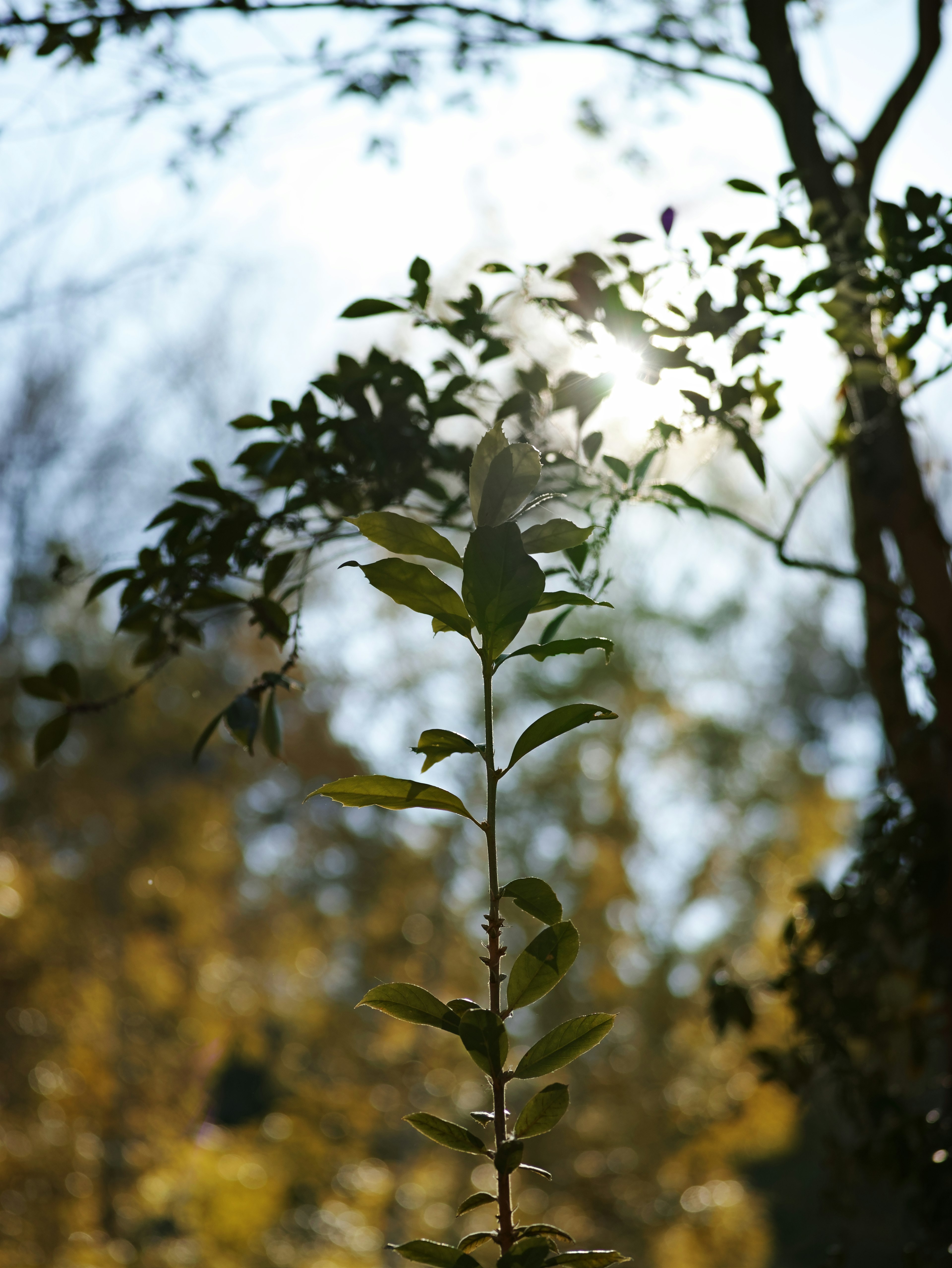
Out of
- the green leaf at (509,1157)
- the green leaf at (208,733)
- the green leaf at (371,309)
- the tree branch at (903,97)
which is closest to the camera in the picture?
the green leaf at (509,1157)

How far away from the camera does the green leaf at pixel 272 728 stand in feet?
Result: 2.06

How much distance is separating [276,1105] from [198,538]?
164 inches

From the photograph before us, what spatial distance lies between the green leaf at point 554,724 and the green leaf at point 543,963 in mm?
72

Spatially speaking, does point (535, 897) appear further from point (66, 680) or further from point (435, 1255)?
point (66, 680)

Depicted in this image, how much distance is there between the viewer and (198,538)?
682 mm

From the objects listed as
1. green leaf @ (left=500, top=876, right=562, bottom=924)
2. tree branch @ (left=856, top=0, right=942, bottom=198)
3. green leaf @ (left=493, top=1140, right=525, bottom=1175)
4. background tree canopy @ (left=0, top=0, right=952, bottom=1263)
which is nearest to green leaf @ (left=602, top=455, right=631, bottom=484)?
background tree canopy @ (left=0, top=0, right=952, bottom=1263)

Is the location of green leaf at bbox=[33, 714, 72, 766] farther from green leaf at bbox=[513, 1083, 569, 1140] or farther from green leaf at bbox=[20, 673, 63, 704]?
green leaf at bbox=[513, 1083, 569, 1140]

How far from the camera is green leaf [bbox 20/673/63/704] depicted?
63 centimetres

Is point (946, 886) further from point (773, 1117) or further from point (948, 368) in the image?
point (773, 1117)

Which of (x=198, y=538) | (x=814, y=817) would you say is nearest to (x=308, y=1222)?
(x=814, y=817)

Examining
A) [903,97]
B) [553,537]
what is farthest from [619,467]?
[903,97]

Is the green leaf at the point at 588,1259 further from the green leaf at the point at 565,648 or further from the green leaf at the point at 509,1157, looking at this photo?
the green leaf at the point at 565,648

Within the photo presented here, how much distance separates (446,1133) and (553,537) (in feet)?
0.86

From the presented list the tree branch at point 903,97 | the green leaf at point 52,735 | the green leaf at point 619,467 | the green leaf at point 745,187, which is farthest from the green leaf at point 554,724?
the tree branch at point 903,97
